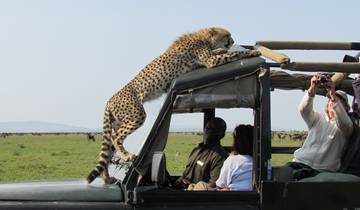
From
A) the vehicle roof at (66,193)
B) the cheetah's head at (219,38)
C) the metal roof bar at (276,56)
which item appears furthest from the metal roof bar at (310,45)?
the vehicle roof at (66,193)

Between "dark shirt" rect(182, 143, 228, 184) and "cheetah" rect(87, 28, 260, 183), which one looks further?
"dark shirt" rect(182, 143, 228, 184)

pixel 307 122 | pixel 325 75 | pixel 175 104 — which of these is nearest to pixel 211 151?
pixel 307 122

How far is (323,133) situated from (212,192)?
4.67 feet

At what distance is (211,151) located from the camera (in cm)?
545

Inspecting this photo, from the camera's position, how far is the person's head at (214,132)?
18.1ft

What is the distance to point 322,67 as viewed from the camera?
13.8 ft

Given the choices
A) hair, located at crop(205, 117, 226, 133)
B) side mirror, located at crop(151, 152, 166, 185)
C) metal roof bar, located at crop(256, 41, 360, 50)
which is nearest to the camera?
side mirror, located at crop(151, 152, 166, 185)

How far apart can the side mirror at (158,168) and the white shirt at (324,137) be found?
1614 millimetres

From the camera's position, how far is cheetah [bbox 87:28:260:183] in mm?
4430

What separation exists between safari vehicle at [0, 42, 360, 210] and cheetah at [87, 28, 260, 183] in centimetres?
28

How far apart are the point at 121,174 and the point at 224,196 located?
0.78m

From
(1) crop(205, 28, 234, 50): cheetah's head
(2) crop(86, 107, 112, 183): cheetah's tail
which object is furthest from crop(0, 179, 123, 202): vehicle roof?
(1) crop(205, 28, 234, 50): cheetah's head

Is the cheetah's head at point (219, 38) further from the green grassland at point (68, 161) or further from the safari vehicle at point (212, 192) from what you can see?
the safari vehicle at point (212, 192)

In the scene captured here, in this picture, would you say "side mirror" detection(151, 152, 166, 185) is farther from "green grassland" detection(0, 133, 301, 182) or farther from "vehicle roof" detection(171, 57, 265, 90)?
"vehicle roof" detection(171, 57, 265, 90)
